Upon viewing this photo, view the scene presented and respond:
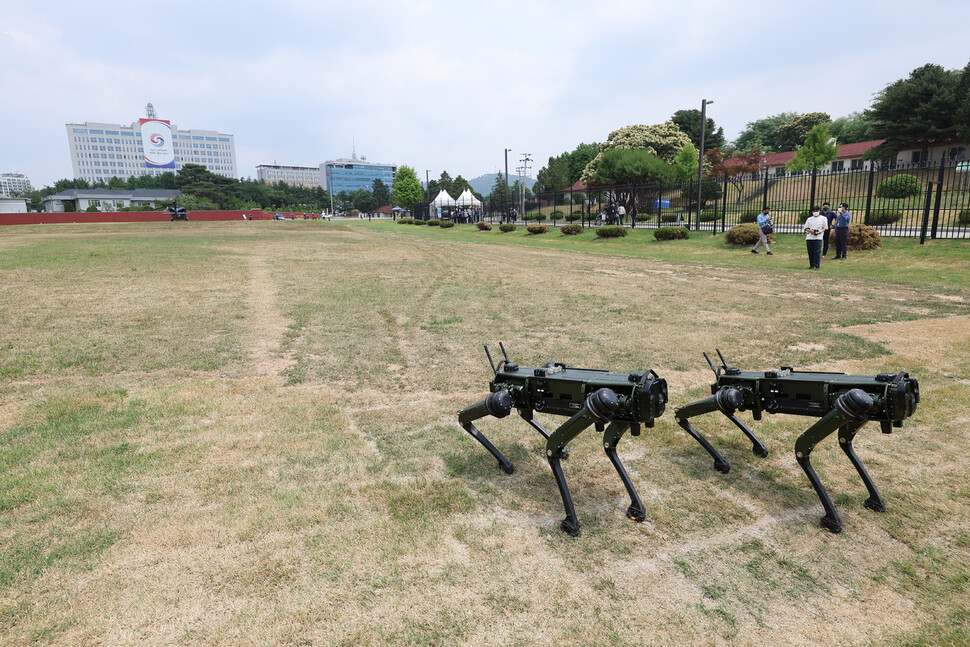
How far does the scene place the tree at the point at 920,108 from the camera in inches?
1763

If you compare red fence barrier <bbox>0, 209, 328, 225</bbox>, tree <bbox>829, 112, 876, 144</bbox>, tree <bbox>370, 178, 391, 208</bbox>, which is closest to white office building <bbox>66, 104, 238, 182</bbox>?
tree <bbox>370, 178, 391, 208</bbox>

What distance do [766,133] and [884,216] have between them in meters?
80.0

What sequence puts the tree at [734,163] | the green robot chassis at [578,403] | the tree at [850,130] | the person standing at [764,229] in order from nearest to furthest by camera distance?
the green robot chassis at [578,403]
the person standing at [764,229]
the tree at [734,163]
the tree at [850,130]

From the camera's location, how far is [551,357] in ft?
23.6

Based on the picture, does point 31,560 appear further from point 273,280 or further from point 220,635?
point 273,280

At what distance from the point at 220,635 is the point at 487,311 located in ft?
26.7

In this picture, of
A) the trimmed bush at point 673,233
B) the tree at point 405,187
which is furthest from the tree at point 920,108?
the tree at point 405,187

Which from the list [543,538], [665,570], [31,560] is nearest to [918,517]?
[665,570]

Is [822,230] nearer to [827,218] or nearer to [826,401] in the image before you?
[827,218]

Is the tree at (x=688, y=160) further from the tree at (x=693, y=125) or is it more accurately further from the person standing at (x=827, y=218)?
the person standing at (x=827, y=218)

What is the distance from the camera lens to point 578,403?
10.9ft

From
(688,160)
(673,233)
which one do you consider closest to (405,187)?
(688,160)

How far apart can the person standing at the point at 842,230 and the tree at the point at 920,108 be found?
41.2 meters

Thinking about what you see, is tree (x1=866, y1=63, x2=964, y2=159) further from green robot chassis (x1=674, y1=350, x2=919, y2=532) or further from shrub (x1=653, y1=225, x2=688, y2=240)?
green robot chassis (x1=674, y1=350, x2=919, y2=532)
